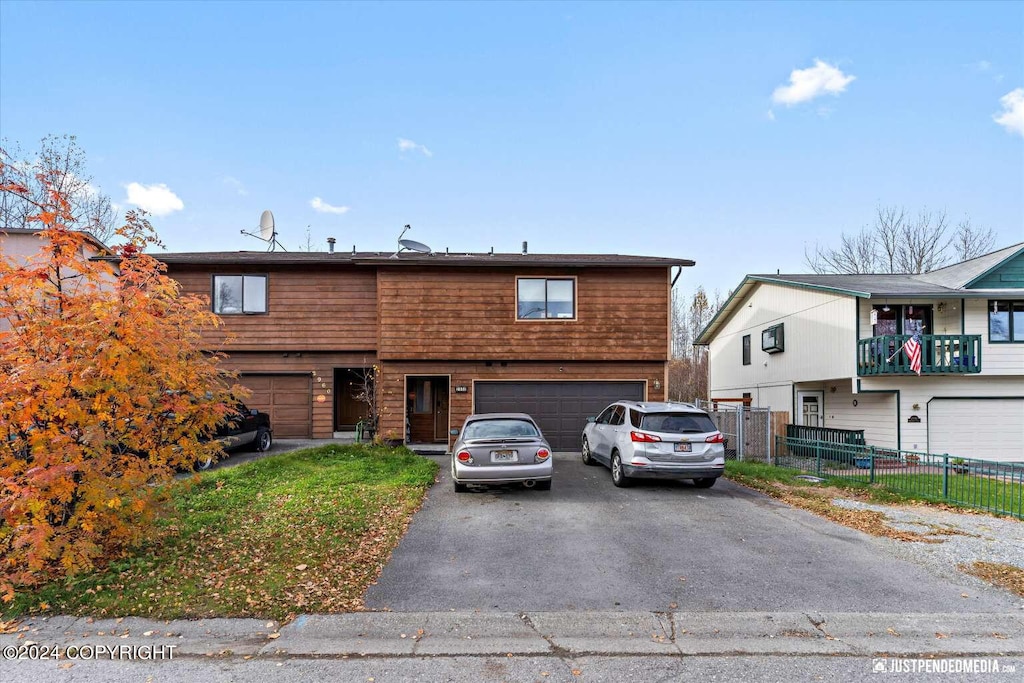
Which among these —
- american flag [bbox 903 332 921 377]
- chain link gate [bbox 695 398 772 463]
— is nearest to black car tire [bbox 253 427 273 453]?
chain link gate [bbox 695 398 772 463]

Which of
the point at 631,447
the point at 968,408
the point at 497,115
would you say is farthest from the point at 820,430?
the point at 497,115

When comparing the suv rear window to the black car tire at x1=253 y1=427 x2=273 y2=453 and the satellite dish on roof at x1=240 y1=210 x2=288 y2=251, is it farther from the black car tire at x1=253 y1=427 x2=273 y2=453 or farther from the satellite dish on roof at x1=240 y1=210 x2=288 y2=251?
the satellite dish on roof at x1=240 y1=210 x2=288 y2=251

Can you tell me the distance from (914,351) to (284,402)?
61.0 feet

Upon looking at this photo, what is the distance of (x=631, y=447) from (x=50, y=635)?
8187mm

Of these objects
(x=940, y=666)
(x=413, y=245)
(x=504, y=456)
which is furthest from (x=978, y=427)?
(x=413, y=245)

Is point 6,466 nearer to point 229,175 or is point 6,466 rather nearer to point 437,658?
point 437,658

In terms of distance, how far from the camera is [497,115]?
17531 mm

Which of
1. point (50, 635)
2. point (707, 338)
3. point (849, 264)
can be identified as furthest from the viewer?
point (849, 264)

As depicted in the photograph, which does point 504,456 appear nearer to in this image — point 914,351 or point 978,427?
point 914,351

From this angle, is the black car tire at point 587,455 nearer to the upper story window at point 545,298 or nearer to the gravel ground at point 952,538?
the upper story window at point 545,298

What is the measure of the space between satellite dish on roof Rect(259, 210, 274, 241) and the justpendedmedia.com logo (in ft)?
67.7

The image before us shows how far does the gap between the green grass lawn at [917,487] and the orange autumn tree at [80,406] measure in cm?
1081

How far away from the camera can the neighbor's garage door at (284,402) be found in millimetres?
16312

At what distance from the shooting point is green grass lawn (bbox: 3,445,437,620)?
507 cm
